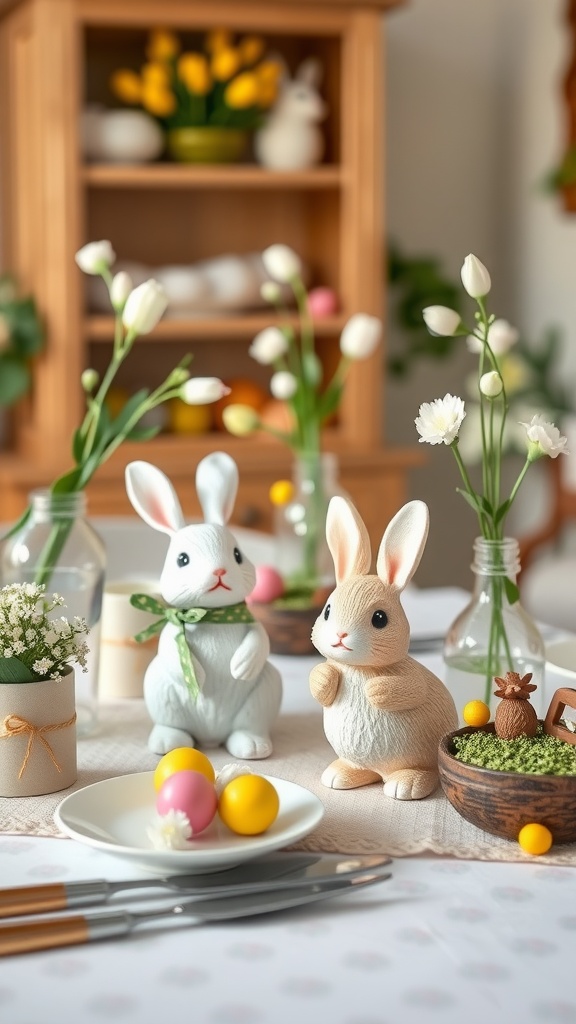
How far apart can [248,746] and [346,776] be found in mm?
102

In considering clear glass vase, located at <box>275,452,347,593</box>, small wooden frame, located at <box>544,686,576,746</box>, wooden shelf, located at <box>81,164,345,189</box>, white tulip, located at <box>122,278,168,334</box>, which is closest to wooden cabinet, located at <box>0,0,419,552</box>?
wooden shelf, located at <box>81,164,345,189</box>

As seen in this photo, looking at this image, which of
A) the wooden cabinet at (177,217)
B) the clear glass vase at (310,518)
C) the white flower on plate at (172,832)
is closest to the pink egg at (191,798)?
the white flower on plate at (172,832)

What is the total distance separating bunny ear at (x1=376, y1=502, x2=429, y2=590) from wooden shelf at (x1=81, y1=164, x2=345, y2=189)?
83.7 inches

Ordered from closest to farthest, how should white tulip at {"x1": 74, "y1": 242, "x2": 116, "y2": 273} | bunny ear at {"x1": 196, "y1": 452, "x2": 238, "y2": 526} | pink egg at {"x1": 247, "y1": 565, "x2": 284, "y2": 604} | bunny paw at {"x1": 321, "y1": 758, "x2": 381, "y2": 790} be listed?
bunny paw at {"x1": 321, "y1": 758, "x2": 381, "y2": 790}, bunny ear at {"x1": 196, "y1": 452, "x2": 238, "y2": 526}, white tulip at {"x1": 74, "y1": 242, "x2": 116, "y2": 273}, pink egg at {"x1": 247, "y1": 565, "x2": 284, "y2": 604}

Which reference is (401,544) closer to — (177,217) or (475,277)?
(475,277)

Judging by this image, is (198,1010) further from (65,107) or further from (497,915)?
(65,107)

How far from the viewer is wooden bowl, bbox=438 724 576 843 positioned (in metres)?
0.81

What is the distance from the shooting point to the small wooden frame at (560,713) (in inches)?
34.4

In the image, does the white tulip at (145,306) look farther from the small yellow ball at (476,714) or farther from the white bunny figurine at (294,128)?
the white bunny figurine at (294,128)

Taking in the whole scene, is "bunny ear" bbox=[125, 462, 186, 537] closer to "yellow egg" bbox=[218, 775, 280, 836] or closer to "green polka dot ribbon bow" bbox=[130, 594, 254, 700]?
"green polka dot ribbon bow" bbox=[130, 594, 254, 700]

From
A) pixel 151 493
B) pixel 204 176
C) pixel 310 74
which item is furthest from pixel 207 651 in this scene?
pixel 310 74

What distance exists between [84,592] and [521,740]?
0.47 meters

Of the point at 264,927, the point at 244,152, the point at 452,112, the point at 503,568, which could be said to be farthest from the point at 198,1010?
the point at 452,112

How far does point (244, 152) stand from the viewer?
3301 millimetres
